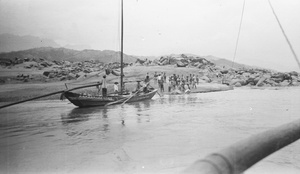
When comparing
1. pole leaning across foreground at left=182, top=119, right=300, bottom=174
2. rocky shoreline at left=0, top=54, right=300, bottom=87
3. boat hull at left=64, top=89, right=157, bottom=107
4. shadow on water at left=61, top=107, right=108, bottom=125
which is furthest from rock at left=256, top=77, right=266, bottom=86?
pole leaning across foreground at left=182, top=119, right=300, bottom=174

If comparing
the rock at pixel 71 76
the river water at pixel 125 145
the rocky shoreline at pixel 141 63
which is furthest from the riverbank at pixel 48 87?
the river water at pixel 125 145

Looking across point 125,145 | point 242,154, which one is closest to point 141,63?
point 125,145

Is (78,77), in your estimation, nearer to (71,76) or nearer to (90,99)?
(71,76)

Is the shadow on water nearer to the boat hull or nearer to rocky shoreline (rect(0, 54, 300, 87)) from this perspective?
the boat hull

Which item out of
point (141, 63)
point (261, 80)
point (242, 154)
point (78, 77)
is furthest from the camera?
point (141, 63)

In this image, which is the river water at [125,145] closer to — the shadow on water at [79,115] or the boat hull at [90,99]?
the shadow on water at [79,115]

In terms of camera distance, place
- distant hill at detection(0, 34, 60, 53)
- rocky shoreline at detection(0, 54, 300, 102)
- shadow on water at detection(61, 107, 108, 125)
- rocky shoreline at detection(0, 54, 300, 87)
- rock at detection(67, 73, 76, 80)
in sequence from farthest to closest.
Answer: rock at detection(67, 73, 76, 80) < rocky shoreline at detection(0, 54, 300, 87) < rocky shoreline at detection(0, 54, 300, 102) < shadow on water at detection(61, 107, 108, 125) < distant hill at detection(0, 34, 60, 53)

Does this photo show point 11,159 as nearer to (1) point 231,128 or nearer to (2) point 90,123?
(2) point 90,123

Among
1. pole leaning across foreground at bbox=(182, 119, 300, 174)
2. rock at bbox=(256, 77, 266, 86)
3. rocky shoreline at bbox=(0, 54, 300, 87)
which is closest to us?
pole leaning across foreground at bbox=(182, 119, 300, 174)
